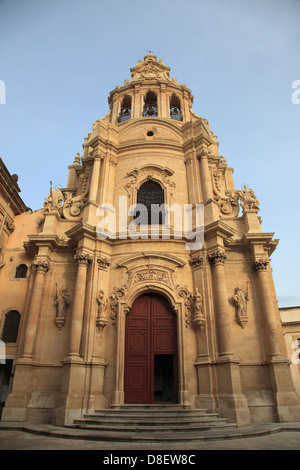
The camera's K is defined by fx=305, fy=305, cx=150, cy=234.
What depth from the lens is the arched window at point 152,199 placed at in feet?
51.1

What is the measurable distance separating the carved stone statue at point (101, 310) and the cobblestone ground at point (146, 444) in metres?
4.59

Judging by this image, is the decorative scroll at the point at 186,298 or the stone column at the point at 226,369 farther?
the decorative scroll at the point at 186,298

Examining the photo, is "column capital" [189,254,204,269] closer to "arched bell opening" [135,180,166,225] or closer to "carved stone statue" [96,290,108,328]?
"arched bell opening" [135,180,166,225]

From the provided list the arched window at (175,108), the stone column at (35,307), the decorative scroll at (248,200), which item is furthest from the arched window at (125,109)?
the stone column at (35,307)

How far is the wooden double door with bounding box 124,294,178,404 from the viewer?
12008mm

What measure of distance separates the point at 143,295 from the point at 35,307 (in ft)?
15.4

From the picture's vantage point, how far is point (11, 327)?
1430cm

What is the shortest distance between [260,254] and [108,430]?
9.25 meters

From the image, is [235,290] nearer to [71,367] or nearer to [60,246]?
[71,367]

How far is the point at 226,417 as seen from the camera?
34.3 ft

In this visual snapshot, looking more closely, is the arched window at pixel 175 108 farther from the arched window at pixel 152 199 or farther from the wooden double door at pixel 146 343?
the wooden double door at pixel 146 343

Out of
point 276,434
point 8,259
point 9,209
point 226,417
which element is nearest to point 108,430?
point 226,417

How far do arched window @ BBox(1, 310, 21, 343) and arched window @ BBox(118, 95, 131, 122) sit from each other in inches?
559

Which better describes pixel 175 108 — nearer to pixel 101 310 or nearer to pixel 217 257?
pixel 217 257
